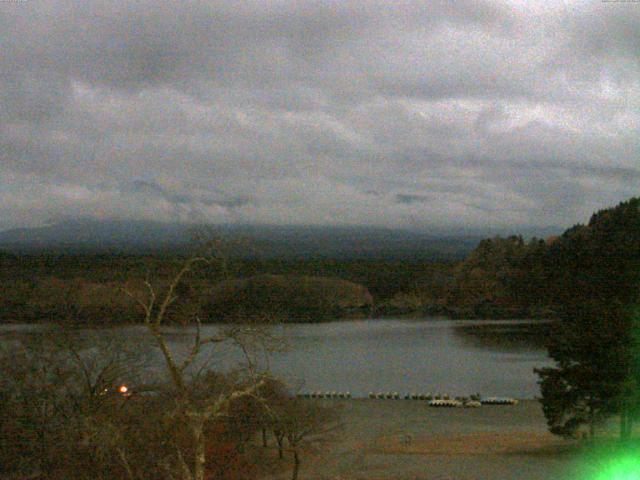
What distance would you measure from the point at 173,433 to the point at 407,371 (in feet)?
90.4

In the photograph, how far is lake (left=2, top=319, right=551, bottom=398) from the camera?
2909 centimetres

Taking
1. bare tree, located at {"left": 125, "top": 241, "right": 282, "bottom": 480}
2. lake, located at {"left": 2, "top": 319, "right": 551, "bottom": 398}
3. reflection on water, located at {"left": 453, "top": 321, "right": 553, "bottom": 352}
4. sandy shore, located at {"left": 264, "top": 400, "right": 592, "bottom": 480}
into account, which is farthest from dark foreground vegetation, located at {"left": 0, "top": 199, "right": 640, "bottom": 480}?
reflection on water, located at {"left": 453, "top": 321, "right": 553, "bottom": 352}

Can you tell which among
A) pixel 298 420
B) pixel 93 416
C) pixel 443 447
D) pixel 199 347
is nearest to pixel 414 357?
pixel 443 447

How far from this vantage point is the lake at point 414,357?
29.1 meters

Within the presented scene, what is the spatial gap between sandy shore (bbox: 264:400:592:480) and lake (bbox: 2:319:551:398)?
3.02 metres

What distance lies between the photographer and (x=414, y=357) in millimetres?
39062

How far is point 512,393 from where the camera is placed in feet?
89.6

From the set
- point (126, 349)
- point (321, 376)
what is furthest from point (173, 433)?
point (321, 376)

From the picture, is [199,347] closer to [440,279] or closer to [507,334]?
[507,334]

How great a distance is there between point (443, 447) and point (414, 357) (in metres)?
23.2

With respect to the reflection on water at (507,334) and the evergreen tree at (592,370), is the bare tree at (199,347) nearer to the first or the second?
the evergreen tree at (592,370)

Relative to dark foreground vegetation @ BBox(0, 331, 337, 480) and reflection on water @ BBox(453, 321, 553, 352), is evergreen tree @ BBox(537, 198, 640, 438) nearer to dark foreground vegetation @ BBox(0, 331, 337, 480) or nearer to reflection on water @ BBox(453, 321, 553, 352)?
dark foreground vegetation @ BBox(0, 331, 337, 480)

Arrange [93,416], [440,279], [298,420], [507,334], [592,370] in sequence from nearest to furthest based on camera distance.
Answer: [93,416]
[298,420]
[592,370]
[507,334]
[440,279]

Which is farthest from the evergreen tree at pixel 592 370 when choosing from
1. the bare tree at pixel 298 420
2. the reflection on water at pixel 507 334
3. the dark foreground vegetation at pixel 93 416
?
the reflection on water at pixel 507 334
